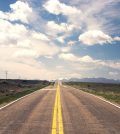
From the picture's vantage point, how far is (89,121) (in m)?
13.4

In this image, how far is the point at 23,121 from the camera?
13.5 m

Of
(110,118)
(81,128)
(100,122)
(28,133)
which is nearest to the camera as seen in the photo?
(28,133)

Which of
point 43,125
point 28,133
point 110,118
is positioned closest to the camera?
point 28,133

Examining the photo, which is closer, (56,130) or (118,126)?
(56,130)

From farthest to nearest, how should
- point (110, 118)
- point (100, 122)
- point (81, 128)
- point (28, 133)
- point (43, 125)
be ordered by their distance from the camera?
point (110, 118)
point (100, 122)
point (43, 125)
point (81, 128)
point (28, 133)

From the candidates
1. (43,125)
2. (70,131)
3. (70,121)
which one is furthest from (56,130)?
(70,121)

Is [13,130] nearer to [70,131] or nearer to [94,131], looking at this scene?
[70,131]

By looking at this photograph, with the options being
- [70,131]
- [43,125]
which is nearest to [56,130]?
[70,131]

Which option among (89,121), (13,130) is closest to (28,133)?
(13,130)

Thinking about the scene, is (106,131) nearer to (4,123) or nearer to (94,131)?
(94,131)

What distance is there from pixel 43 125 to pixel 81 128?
5.62ft

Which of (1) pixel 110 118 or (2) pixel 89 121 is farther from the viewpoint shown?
(1) pixel 110 118

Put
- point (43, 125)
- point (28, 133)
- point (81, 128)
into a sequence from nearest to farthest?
point (28, 133)
point (81, 128)
point (43, 125)

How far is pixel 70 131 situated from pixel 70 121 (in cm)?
249
